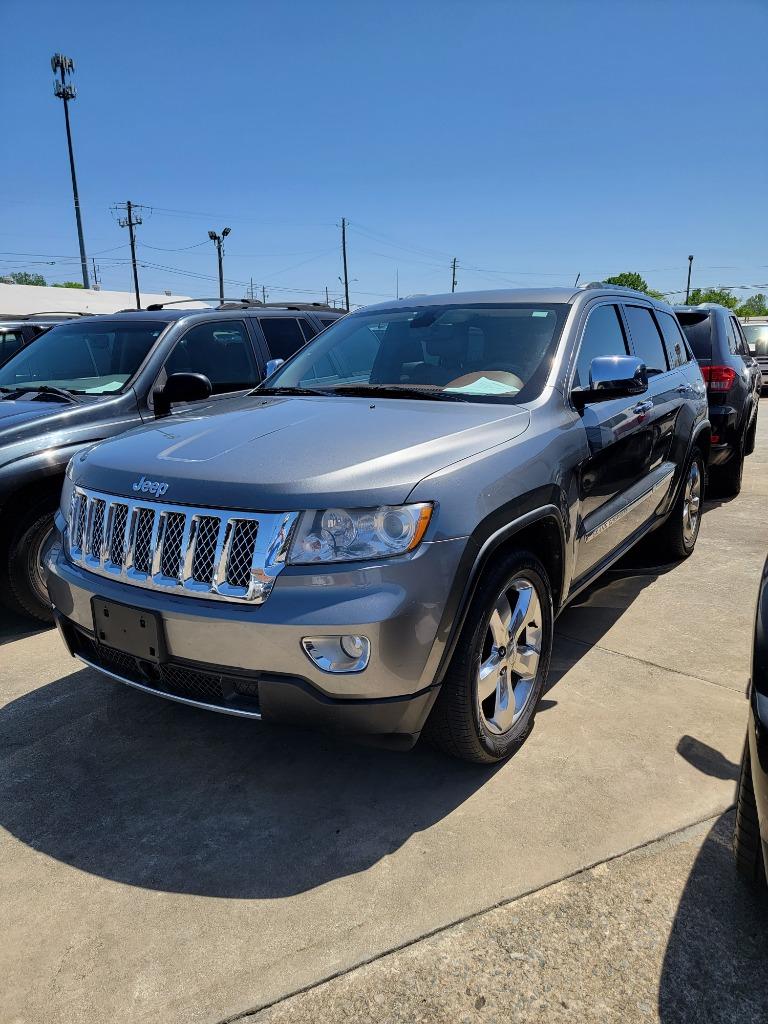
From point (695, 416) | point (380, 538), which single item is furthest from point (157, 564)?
point (695, 416)

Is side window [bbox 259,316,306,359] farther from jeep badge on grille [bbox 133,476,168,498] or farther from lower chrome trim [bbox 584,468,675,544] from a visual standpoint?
jeep badge on grille [bbox 133,476,168,498]

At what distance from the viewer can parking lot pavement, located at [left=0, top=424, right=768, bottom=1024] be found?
6.79ft

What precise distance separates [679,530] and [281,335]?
3.44 metres

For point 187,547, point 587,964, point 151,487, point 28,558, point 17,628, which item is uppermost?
point 151,487

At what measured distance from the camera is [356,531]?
238 centimetres

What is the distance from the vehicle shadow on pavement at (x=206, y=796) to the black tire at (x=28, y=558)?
1017 mm

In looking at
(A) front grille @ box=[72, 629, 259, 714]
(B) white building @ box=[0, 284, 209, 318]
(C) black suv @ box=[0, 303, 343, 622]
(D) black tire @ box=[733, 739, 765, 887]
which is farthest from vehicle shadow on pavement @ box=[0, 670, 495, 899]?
(B) white building @ box=[0, 284, 209, 318]

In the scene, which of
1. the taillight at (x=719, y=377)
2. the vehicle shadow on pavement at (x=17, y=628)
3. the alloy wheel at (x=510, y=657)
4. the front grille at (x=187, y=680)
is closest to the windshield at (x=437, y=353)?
the alloy wheel at (x=510, y=657)

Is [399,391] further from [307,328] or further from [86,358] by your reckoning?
[307,328]

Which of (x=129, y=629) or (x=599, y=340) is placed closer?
(x=129, y=629)

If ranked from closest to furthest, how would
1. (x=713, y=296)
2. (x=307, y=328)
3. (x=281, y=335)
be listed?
1. (x=281, y=335)
2. (x=307, y=328)
3. (x=713, y=296)

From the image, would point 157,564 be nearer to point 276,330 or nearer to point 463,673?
point 463,673

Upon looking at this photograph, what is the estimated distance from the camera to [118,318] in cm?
565

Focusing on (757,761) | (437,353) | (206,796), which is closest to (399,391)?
(437,353)
